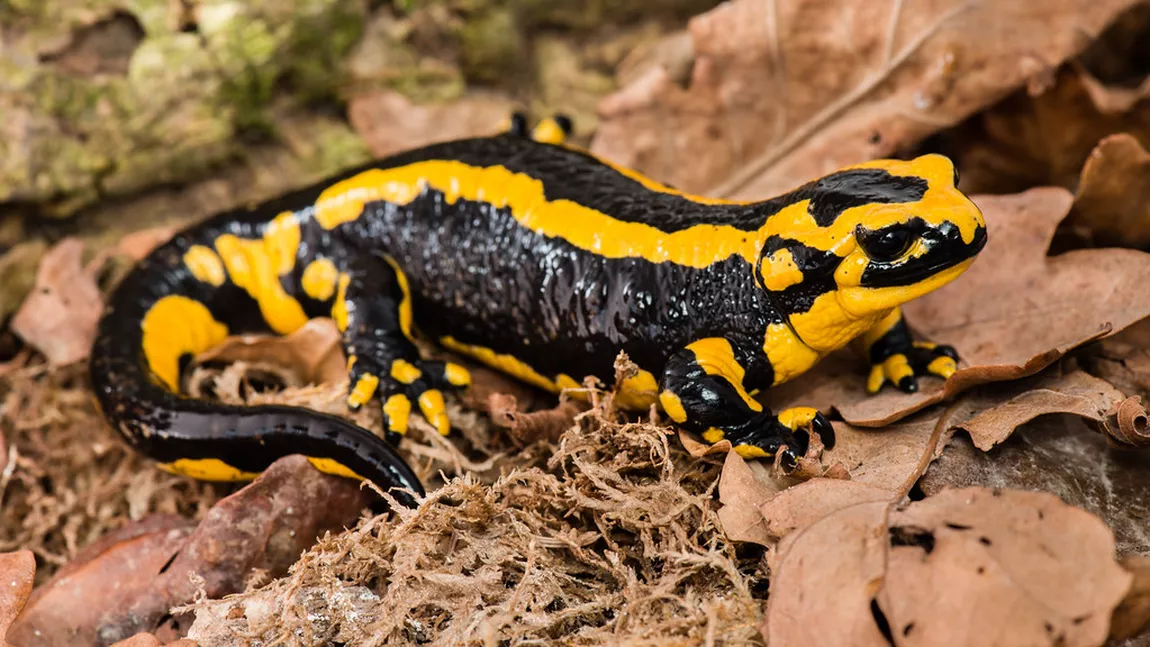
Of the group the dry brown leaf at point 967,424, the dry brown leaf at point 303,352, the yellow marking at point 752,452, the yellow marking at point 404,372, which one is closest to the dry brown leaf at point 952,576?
the dry brown leaf at point 967,424

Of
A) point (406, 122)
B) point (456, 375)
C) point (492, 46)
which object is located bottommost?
point (456, 375)

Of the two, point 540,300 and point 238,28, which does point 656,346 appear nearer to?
point 540,300

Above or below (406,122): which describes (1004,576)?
below

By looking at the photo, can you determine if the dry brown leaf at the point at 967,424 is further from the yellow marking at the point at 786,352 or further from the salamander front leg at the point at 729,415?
the yellow marking at the point at 786,352

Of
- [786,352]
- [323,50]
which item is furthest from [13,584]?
[323,50]

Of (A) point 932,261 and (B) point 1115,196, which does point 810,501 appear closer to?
(A) point 932,261

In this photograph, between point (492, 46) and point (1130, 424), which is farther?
point (492, 46)
